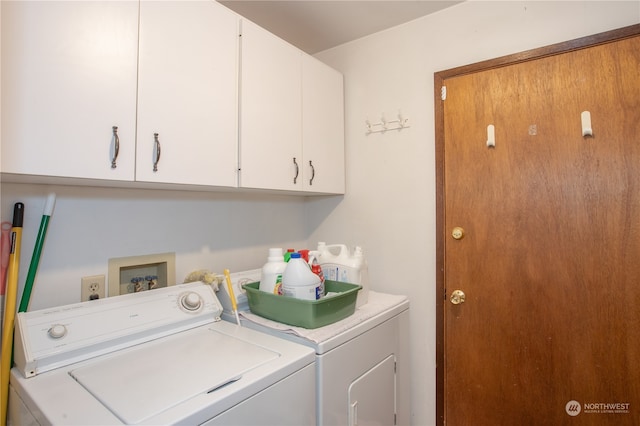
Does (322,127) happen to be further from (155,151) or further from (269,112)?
(155,151)

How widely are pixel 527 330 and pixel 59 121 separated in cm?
193

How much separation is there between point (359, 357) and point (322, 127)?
1.23 meters

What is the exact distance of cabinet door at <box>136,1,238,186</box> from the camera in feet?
3.73

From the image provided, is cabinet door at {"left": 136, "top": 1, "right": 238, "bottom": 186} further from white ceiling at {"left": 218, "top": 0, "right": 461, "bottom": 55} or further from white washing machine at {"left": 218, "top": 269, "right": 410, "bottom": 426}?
white washing machine at {"left": 218, "top": 269, "right": 410, "bottom": 426}

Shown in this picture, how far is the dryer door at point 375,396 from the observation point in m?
1.29

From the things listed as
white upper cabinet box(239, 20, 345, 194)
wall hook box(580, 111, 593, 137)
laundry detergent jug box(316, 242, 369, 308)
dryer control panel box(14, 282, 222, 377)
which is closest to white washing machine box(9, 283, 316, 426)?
dryer control panel box(14, 282, 222, 377)

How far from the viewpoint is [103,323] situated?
1.15 meters

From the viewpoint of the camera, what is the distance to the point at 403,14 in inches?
71.2

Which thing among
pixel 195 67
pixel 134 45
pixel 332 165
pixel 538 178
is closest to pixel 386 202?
pixel 332 165

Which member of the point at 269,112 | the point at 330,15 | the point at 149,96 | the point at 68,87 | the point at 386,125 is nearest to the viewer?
the point at 68,87

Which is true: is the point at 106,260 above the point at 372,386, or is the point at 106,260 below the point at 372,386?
above

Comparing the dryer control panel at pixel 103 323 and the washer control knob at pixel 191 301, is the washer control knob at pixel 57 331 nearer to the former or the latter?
the dryer control panel at pixel 103 323

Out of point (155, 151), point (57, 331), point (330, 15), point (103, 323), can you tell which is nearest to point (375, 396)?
point (103, 323)

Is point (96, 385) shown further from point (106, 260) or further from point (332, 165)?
point (332, 165)
